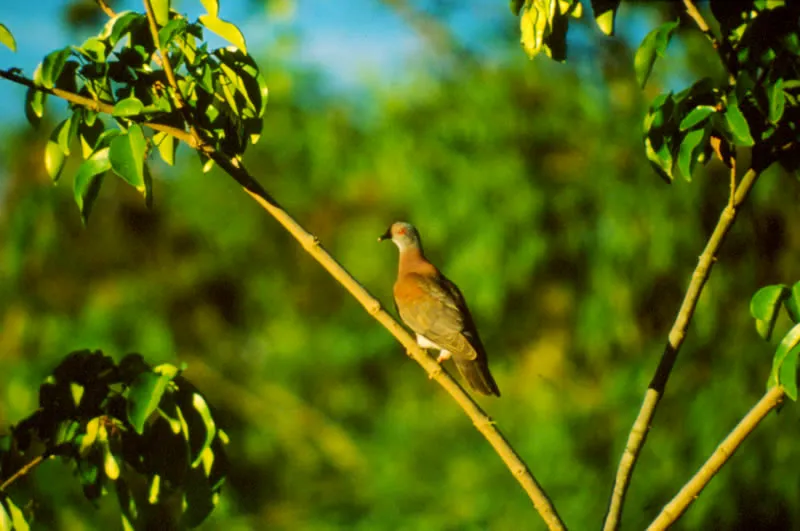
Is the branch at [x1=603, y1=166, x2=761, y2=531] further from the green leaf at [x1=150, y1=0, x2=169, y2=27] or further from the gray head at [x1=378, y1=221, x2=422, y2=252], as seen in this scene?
the gray head at [x1=378, y1=221, x2=422, y2=252]

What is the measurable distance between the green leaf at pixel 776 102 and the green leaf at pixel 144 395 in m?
1.21

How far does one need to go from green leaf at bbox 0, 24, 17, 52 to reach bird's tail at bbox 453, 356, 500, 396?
2.05 metres

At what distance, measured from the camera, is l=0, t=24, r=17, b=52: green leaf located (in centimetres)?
185

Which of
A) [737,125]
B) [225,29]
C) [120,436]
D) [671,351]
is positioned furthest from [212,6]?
[671,351]

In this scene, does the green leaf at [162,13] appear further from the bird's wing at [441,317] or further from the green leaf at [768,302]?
the bird's wing at [441,317]

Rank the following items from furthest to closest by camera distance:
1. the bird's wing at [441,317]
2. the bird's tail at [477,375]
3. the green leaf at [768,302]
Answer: the bird's wing at [441,317] < the bird's tail at [477,375] < the green leaf at [768,302]

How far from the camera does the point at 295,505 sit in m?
10.5

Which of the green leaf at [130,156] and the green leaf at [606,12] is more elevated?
the green leaf at [130,156]


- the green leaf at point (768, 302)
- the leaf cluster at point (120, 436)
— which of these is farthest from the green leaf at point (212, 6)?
the green leaf at point (768, 302)

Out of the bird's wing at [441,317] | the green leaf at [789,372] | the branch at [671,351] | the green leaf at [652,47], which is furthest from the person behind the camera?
the bird's wing at [441,317]

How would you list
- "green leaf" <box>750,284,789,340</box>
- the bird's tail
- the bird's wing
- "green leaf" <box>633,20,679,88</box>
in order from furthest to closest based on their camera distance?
the bird's wing → the bird's tail → "green leaf" <box>633,20,679,88</box> → "green leaf" <box>750,284,789,340</box>

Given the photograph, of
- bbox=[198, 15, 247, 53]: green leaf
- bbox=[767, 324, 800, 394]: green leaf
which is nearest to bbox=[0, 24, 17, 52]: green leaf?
bbox=[198, 15, 247, 53]: green leaf

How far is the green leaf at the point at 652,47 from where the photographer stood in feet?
6.02

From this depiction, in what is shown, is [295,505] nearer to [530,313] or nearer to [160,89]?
[530,313]
